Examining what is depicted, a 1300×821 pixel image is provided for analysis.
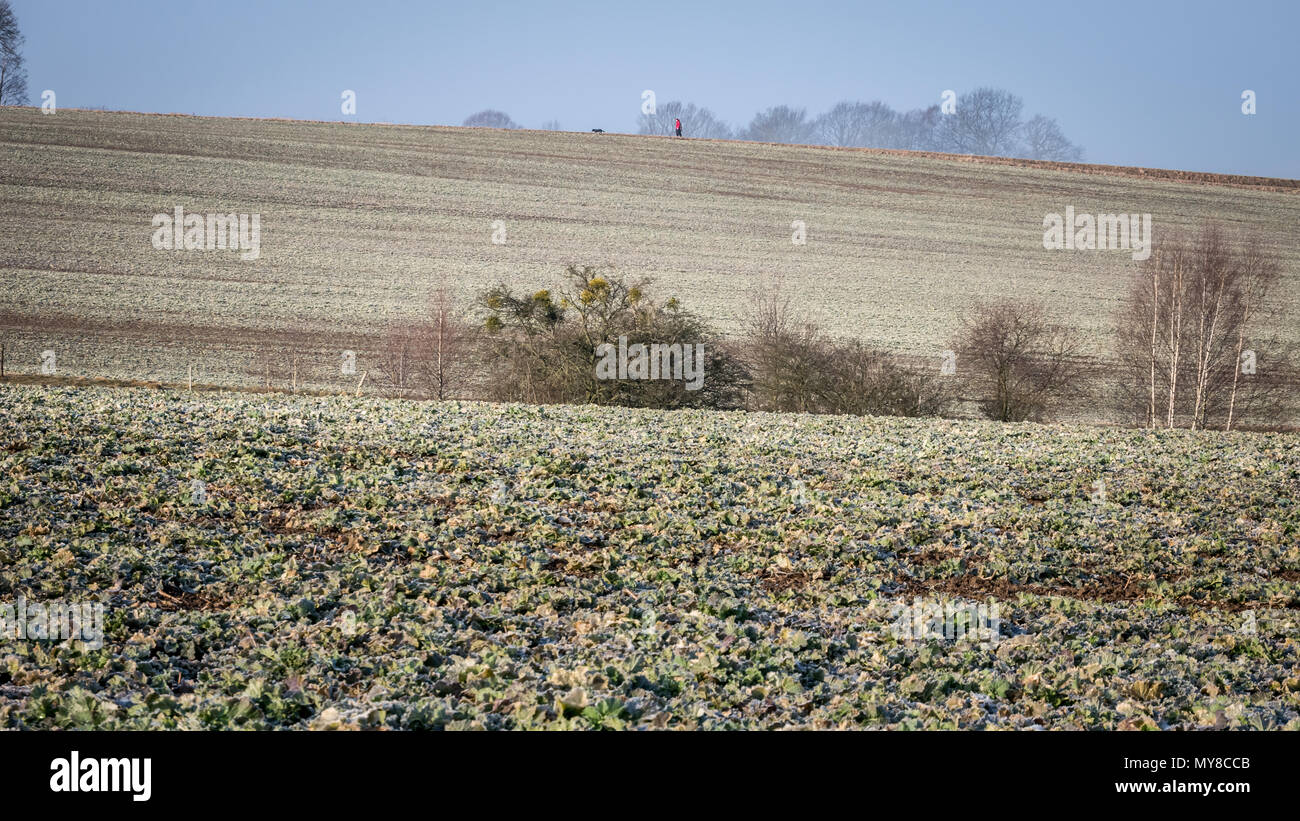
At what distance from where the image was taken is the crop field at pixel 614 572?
6.18m

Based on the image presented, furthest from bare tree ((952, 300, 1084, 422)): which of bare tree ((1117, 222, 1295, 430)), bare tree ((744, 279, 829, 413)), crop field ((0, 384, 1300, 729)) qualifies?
crop field ((0, 384, 1300, 729))

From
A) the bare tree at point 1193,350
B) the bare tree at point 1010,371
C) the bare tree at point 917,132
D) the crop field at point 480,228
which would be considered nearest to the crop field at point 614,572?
the bare tree at point 1010,371

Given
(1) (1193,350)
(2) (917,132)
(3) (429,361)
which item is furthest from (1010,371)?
(2) (917,132)

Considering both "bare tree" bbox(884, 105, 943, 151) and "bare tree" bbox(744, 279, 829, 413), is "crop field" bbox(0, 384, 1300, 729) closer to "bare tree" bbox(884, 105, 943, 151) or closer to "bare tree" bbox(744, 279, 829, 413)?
"bare tree" bbox(744, 279, 829, 413)

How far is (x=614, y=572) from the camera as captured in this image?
9070 mm

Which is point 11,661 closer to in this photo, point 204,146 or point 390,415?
point 390,415

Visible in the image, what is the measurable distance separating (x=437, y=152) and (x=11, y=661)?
216 feet

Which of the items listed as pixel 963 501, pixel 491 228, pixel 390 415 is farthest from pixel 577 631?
pixel 491 228

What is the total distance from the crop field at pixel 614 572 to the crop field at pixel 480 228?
71.2 feet

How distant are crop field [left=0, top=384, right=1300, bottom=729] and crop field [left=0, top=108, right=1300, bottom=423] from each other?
2172 centimetres

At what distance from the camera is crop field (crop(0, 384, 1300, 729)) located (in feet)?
20.3

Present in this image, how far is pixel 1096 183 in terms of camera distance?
231 feet

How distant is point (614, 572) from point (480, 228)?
153ft

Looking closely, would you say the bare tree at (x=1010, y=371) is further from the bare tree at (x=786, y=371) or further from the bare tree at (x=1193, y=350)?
the bare tree at (x=1193, y=350)
